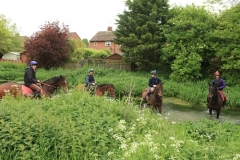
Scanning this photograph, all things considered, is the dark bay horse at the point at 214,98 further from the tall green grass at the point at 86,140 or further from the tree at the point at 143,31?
the tree at the point at 143,31

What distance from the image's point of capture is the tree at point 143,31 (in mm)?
23500

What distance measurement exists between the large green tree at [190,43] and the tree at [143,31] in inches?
78.4

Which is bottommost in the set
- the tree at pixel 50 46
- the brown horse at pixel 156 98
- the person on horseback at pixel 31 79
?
the brown horse at pixel 156 98

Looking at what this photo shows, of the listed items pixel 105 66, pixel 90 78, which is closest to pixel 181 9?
pixel 105 66

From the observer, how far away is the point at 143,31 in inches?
933

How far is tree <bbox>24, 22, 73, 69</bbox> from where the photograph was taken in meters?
28.0

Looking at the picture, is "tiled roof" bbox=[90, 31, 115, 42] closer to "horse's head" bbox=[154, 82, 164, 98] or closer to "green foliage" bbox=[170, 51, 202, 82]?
"green foliage" bbox=[170, 51, 202, 82]

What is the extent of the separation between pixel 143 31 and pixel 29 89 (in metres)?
15.5

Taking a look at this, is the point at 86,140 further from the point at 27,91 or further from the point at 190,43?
the point at 190,43

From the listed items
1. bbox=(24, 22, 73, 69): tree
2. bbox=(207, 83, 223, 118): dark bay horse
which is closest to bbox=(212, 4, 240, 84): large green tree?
bbox=(207, 83, 223, 118): dark bay horse

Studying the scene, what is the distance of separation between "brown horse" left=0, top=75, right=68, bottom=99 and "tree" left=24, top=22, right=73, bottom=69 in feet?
57.2

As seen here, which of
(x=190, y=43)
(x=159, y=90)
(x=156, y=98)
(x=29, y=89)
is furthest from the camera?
(x=190, y=43)

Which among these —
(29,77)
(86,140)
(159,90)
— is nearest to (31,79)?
(29,77)

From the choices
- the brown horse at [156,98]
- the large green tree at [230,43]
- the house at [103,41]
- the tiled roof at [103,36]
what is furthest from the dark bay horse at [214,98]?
the tiled roof at [103,36]
